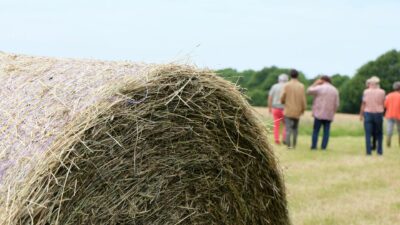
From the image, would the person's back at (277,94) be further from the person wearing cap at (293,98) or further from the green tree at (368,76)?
the green tree at (368,76)

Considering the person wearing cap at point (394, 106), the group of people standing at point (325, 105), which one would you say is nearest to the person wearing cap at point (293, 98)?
the group of people standing at point (325, 105)

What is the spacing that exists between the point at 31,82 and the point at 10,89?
0.18 m

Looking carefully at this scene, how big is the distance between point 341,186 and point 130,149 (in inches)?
217

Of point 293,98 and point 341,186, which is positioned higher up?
point 293,98

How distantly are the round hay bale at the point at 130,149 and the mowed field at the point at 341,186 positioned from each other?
0.40 meters

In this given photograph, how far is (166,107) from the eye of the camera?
14.8 ft

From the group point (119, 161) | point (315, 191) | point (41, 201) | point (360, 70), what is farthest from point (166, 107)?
point (360, 70)

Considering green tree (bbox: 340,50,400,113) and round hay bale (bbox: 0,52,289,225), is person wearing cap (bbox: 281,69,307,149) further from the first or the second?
green tree (bbox: 340,50,400,113)

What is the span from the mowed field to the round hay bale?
1.30 ft

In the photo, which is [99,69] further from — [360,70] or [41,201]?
[360,70]

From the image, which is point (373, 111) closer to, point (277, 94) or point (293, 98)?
point (293, 98)

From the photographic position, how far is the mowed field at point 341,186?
7.02 m

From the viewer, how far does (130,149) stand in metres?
4.38

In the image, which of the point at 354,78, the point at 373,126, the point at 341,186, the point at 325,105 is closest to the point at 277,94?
the point at 325,105
